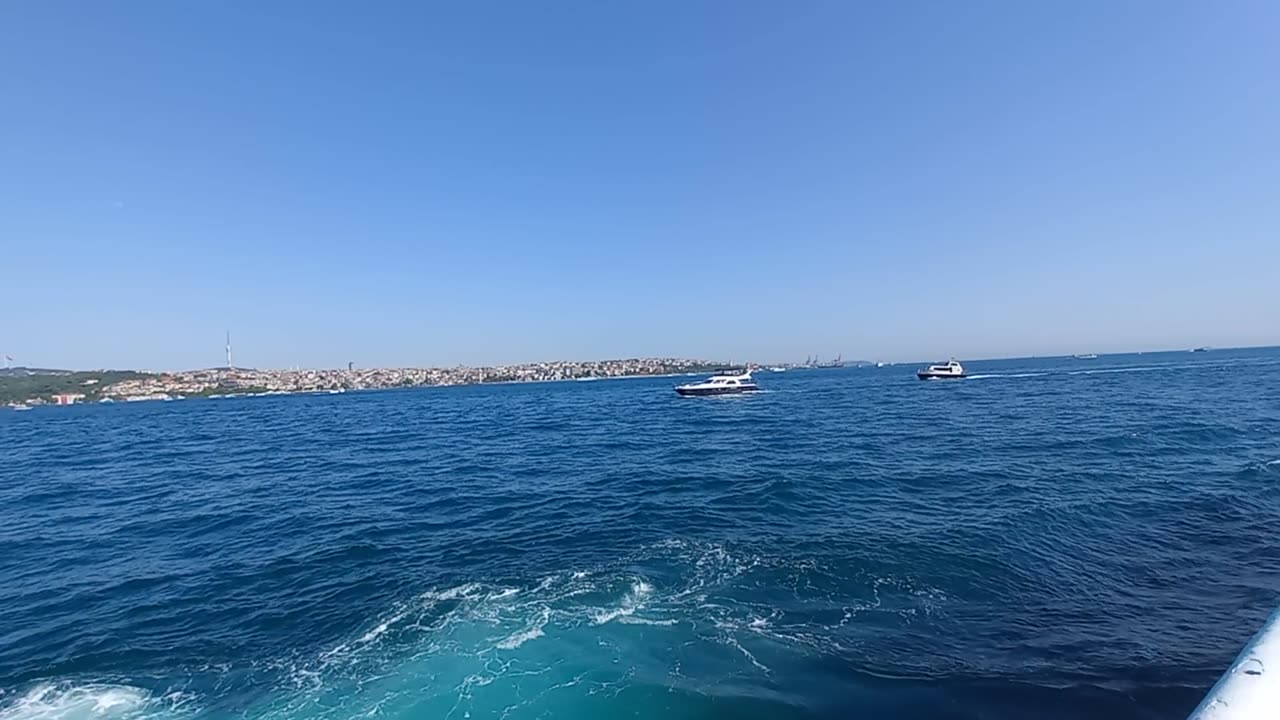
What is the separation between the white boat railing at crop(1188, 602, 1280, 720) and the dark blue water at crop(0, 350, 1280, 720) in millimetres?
7393

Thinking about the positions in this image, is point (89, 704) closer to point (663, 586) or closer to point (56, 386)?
point (663, 586)

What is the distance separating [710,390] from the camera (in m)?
94.7

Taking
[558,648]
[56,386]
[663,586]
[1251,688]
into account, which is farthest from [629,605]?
[56,386]

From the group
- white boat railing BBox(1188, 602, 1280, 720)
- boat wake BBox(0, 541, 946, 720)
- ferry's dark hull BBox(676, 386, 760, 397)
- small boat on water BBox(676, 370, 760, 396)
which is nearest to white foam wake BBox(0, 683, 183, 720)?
boat wake BBox(0, 541, 946, 720)

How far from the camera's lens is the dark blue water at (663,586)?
384 inches

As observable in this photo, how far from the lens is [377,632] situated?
40.0 feet

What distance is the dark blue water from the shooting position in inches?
384

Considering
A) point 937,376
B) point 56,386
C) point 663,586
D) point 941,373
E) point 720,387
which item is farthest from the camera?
point 56,386

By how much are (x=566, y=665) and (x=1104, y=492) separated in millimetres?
22311

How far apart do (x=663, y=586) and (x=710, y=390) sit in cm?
8171

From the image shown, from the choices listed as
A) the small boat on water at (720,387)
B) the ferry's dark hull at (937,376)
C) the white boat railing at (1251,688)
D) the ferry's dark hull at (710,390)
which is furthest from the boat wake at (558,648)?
the ferry's dark hull at (937,376)

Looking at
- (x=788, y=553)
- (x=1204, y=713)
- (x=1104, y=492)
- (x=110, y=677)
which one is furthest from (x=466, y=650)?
(x=1104, y=492)

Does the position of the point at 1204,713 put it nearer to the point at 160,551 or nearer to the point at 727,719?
the point at 727,719

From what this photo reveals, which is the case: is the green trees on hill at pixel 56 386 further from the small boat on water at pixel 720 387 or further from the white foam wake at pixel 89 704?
the white foam wake at pixel 89 704
